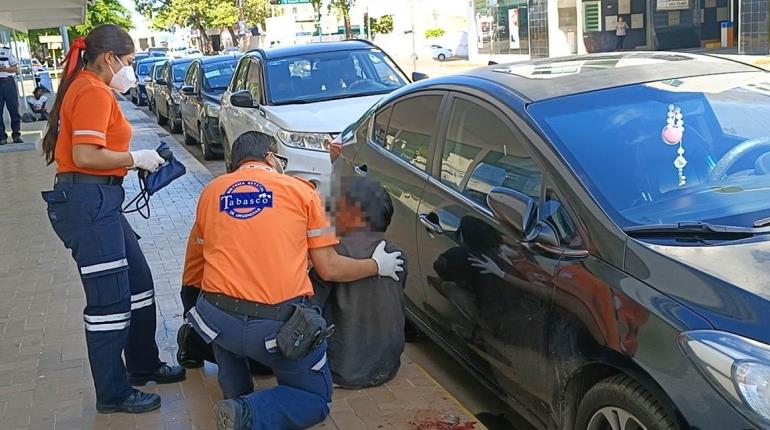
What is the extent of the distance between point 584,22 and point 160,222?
30846mm

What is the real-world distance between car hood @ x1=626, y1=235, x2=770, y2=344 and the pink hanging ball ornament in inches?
27.2

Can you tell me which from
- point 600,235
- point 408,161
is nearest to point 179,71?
point 408,161

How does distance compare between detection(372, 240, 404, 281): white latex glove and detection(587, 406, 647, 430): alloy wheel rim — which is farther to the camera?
detection(372, 240, 404, 281): white latex glove

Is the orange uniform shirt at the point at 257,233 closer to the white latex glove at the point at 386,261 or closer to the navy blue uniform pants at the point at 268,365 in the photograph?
the navy blue uniform pants at the point at 268,365

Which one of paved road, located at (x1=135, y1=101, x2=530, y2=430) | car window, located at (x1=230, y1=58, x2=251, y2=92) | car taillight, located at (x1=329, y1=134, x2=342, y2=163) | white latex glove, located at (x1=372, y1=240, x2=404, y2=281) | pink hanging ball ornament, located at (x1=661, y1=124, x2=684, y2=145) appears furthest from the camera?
car window, located at (x1=230, y1=58, x2=251, y2=92)

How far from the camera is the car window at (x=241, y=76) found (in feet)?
36.2

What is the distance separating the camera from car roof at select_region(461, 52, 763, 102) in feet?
12.7

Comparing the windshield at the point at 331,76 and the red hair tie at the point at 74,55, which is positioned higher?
the red hair tie at the point at 74,55

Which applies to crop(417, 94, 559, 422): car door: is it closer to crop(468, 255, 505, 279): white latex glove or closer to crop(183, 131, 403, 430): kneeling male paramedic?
crop(468, 255, 505, 279): white latex glove

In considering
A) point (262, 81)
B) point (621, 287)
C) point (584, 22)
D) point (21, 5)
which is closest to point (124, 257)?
point (621, 287)

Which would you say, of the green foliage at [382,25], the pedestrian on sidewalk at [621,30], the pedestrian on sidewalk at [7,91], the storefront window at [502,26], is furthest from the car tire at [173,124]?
the green foliage at [382,25]

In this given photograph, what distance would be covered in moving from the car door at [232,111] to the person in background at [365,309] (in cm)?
680

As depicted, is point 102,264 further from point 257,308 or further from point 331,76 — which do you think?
point 331,76

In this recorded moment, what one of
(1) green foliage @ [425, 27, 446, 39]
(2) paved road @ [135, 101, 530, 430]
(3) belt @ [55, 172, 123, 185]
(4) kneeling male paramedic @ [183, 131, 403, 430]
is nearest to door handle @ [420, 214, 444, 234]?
(4) kneeling male paramedic @ [183, 131, 403, 430]
